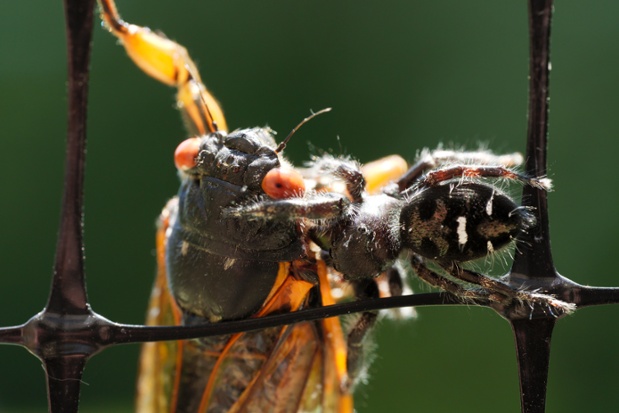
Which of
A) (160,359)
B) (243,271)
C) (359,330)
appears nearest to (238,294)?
(243,271)

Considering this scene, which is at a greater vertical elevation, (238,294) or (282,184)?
(282,184)

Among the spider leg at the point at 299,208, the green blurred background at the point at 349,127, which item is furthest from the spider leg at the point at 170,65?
the green blurred background at the point at 349,127

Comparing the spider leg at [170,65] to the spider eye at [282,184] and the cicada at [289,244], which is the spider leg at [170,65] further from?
the spider eye at [282,184]

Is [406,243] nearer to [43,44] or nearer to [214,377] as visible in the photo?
[214,377]

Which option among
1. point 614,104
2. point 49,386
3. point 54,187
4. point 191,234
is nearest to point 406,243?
point 191,234

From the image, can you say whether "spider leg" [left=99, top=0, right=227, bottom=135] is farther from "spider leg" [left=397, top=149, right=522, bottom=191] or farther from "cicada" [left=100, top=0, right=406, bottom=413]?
"spider leg" [left=397, top=149, right=522, bottom=191]

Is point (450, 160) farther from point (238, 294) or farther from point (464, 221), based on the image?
point (238, 294)
